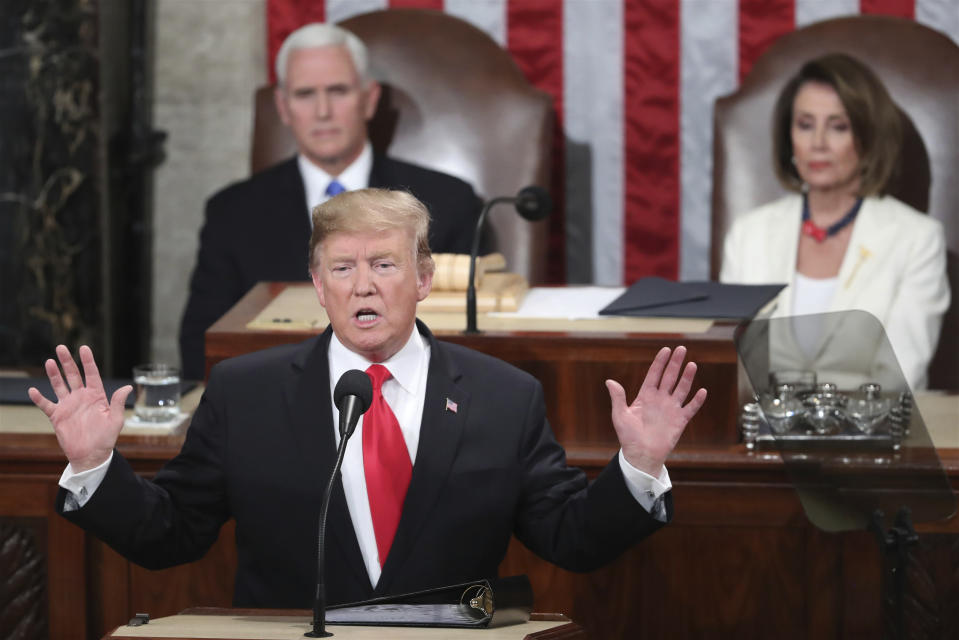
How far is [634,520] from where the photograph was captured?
235cm

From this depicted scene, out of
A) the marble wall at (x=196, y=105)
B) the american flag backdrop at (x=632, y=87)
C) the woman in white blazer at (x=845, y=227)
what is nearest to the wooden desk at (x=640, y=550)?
the woman in white blazer at (x=845, y=227)

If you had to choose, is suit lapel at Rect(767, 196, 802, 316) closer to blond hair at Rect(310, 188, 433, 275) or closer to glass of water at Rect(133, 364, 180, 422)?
glass of water at Rect(133, 364, 180, 422)

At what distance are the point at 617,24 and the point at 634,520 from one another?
10.7 feet

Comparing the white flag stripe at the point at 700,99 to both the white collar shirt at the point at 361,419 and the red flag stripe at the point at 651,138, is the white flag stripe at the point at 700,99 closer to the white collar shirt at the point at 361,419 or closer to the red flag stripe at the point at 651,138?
the red flag stripe at the point at 651,138

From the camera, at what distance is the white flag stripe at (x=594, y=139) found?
531 centimetres

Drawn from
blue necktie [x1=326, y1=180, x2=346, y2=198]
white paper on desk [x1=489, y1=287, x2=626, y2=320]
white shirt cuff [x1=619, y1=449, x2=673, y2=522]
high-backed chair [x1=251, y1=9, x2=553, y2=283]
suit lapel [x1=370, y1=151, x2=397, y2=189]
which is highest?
high-backed chair [x1=251, y1=9, x2=553, y2=283]

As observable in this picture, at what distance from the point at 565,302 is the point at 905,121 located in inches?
71.7

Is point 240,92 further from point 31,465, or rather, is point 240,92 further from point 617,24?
point 31,465

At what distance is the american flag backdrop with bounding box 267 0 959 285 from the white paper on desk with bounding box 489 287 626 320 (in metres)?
1.67

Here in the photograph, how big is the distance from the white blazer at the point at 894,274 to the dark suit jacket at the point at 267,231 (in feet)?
3.13

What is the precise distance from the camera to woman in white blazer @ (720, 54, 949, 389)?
14.6 ft

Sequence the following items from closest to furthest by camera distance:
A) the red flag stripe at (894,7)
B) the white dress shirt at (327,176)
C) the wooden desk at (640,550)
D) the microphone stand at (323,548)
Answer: the microphone stand at (323,548) → the wooden desk at (640,550) → the white dress shirt at (327,176) → the red flag stripe at (894,7)

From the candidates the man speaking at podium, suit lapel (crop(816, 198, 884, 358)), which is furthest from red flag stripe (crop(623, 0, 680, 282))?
the man speaking at podium

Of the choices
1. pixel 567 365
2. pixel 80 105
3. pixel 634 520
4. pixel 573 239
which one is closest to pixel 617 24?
pixel 573 239
